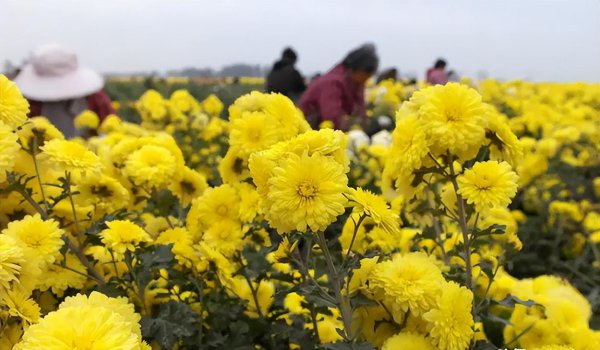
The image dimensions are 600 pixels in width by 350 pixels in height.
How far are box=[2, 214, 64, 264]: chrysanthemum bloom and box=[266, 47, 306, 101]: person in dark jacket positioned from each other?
5.34 meters

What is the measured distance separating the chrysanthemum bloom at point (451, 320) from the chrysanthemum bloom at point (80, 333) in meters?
0.48

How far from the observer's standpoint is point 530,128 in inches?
183

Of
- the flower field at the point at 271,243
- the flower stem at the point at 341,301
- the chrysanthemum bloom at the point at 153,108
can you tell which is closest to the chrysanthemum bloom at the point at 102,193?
the flower field at the point at 271,243

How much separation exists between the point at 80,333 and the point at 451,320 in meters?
0.56

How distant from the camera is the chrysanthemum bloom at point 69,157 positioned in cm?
126

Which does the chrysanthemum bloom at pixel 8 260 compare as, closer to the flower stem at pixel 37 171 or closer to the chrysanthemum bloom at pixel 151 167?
the flower stem at pixel 37 171

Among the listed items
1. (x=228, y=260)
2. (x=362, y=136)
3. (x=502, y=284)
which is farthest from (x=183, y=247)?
(x=362, y=136)

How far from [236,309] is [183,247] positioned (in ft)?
0.70

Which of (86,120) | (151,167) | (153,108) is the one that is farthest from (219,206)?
(153,108)

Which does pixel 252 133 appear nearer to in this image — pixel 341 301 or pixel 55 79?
pixel 341 301

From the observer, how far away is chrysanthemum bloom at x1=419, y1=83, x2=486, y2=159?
3.52 feet

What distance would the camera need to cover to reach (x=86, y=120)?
412 centimetres

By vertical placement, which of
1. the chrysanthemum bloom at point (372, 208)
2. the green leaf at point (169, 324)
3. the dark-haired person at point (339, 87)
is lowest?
the dark-haired person at point (339, 87)

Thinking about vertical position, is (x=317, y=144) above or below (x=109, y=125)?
above
